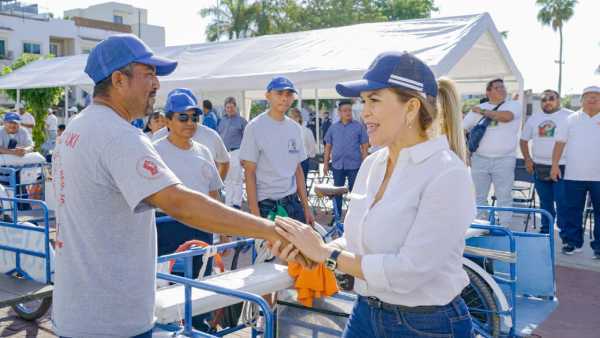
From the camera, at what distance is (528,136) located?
8.05 m

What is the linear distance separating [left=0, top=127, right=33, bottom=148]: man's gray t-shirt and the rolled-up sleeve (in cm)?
903

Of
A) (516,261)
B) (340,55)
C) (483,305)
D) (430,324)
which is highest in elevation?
(340,55)

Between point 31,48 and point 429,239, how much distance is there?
166ft

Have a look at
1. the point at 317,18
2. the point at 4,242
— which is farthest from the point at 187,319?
the point at 317,18

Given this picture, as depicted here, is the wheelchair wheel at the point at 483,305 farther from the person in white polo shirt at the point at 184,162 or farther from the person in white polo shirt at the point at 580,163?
the person in white polo shirt at the point at 580,163

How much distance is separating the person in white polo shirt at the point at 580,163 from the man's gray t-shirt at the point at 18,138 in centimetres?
803

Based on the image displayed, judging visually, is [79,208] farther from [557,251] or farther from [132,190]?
[557,251]

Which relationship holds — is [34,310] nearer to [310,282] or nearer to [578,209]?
[310,282]

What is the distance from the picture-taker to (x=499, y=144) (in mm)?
7410

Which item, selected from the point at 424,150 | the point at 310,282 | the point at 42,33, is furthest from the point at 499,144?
the point at 42,33

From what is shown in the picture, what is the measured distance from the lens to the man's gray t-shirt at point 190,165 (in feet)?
14.1

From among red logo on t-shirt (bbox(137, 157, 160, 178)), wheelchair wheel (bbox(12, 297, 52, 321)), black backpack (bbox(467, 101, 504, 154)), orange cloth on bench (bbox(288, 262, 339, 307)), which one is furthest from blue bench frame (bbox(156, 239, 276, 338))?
black backpack (bbox(467, 101, 504, 154))

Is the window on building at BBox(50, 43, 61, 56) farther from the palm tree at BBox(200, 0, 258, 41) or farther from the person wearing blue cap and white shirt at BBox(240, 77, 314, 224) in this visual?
the person wearing blue cap and white shirt at BBox(240, 77, 314, 224)

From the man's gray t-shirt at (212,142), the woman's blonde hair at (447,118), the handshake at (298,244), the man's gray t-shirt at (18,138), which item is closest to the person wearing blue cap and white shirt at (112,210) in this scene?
the handshake at (298,244)
